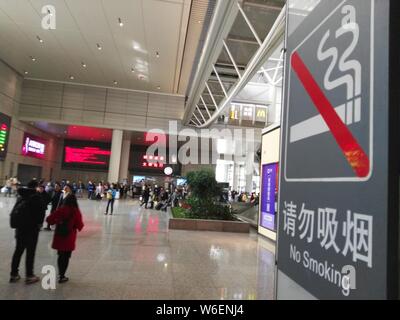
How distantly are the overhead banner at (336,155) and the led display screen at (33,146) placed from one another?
108ft

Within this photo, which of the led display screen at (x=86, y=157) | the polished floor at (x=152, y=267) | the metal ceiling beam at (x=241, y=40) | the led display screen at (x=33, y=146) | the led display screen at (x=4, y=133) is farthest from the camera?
the led display screen at (x=86, y=157)

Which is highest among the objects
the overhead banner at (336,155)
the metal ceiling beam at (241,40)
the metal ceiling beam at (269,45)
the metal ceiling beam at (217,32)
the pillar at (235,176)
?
the metal ceiling beam at (241,40)

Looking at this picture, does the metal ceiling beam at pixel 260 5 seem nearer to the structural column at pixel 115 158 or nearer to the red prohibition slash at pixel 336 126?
the red prohibition slash at pixel 336 126

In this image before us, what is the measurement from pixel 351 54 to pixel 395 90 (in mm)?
266

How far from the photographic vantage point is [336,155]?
3.75 feet

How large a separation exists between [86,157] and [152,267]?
1260 inches

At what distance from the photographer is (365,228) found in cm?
98

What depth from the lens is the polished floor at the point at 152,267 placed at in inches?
179

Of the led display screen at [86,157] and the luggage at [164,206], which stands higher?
Result: the led display screen at [86,157]

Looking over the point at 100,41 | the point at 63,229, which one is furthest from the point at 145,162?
the point at 63,229

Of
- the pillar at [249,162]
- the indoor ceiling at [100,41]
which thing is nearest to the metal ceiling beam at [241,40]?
the indoor ceiling at [100,41]

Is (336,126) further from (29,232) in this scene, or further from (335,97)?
(29,232)
